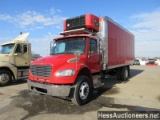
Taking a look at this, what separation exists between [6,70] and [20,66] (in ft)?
3.48

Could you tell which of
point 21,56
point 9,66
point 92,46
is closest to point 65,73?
point 92,46

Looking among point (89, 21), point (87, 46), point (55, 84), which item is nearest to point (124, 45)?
point (89, 21)

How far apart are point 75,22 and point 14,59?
16.3 feet

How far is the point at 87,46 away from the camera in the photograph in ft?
22.1

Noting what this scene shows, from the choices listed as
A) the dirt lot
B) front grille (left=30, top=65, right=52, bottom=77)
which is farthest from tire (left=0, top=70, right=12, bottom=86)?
front grille (left=30, top=65, right=52, bottom=77)

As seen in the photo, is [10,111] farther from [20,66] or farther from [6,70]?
[20,66]

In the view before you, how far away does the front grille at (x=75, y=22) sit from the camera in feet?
26.0

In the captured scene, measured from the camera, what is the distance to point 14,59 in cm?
1061

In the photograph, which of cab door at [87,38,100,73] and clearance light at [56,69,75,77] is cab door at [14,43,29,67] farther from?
clearance light at [56,69,75,77]

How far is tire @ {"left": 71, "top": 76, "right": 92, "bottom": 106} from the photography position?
5741 millimetres

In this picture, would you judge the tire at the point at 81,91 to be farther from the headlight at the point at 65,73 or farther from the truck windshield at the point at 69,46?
the truck windshield at the point at 69,46

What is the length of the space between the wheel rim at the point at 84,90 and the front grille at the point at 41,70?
50.7 inches

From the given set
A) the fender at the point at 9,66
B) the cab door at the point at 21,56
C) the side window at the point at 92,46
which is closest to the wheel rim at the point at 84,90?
the side window at the point at 92,46

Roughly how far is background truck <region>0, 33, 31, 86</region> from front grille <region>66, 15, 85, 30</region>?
4036 mm
